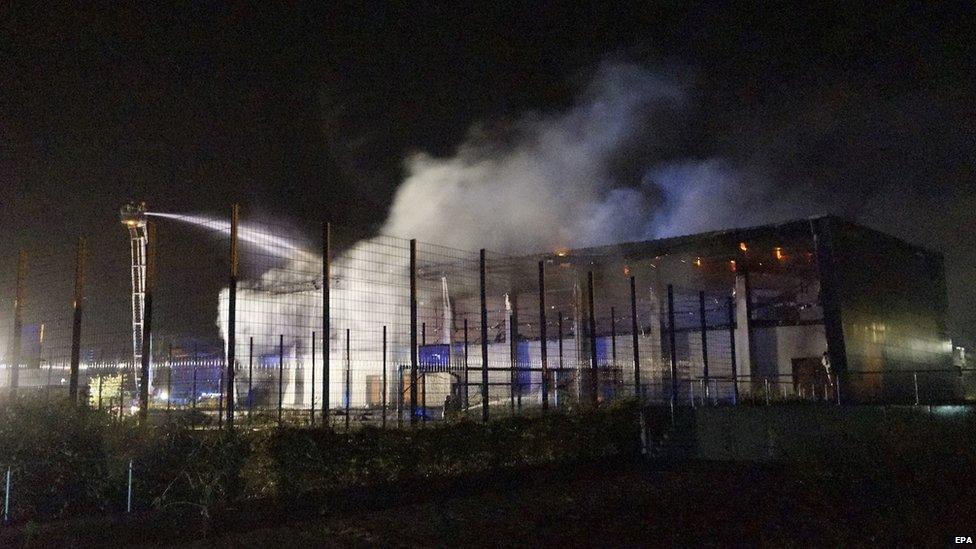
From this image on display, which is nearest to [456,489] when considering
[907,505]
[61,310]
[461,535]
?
[461,535]

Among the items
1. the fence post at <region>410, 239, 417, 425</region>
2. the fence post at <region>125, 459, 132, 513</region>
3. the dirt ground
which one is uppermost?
the fence post at <region>410, 239, 417, 425</region>

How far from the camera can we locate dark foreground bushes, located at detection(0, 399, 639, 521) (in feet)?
31.4

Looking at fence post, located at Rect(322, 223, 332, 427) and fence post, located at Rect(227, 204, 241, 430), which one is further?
fence post, located at Rect(322, 223, 332, 427)

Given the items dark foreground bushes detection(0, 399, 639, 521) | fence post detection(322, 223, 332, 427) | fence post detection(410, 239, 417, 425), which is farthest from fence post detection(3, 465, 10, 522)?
fence post detection(410, 239, 417, 425)

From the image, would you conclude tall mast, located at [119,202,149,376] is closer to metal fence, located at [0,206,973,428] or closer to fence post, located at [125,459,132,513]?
metal fence, located at [0,206,973,428]

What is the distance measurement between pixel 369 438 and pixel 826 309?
765 inches

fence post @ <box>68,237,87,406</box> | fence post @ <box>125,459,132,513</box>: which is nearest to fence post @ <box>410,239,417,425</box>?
fence post @ <box>125,459,132,513</box>

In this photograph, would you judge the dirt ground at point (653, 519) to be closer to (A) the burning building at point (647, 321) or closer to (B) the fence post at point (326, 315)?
(B) the fence post at point (326, 315)

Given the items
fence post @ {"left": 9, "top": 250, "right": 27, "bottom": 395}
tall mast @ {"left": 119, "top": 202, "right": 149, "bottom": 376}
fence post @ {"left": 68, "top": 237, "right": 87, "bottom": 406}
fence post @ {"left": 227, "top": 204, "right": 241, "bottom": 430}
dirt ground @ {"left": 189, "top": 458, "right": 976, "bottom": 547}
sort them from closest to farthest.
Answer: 1. dirt ground @ {"left": 189, "top": 458, "right": 976, "bottom": 547}
2. fence post @ {"left": 227, "top": 204, "right": 241, "bottom": 430}
3. fence post @ {"left": 68, "top": 237, "right": 87, "bottom": 406}
4. fence post @ {"left": 9, "top": 250, "right": 27, "bottom": 395}
5. tall mast @ {"left": 119, "top": 202, "right": 149, "bottom": 376}

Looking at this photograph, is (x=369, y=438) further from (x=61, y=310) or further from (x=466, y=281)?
(x=466, y=281)

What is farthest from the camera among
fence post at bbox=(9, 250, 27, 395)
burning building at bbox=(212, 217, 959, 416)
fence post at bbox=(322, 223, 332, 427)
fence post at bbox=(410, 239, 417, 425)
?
burning building at bbox=(212, 217, 959, 416)

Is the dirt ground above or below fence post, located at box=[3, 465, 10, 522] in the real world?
below

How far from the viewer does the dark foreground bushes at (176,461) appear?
959 centimetres

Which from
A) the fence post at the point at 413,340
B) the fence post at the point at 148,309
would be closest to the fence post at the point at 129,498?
A: the fence post at the point at 148,309
